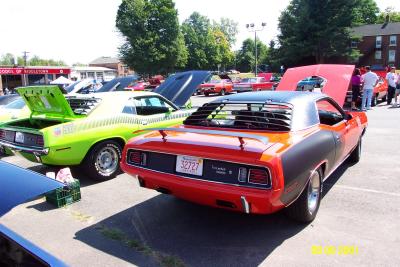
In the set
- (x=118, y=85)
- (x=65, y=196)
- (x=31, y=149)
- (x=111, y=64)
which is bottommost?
(x=65, y=196)

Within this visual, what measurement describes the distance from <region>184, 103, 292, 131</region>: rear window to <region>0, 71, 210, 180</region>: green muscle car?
1744mm

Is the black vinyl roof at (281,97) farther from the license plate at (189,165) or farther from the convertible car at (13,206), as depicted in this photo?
the convertible car at (13,206)

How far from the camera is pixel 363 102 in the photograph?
45.5 ft

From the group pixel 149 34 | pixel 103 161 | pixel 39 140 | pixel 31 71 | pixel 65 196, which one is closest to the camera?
pixel 65 196

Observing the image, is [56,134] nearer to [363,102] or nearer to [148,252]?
[148,252]

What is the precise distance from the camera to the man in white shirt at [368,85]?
13.2 meters

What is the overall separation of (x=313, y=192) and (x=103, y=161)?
3.42m

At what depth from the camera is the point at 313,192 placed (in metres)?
3.97

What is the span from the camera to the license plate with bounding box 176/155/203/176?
344cm

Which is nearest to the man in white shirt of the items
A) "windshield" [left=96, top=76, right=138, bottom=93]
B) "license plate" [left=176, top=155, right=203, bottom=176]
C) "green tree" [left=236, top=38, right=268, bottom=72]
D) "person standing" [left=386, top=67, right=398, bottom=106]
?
"person standing" [left=386, top=67, right=398, bottom=106]

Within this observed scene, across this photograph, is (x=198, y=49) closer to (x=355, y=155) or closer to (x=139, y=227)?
(x=355, y=155)

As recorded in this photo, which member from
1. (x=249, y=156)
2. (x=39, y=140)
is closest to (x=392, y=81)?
(x=249, y=156)

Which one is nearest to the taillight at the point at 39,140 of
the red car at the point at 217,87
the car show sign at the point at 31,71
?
the red car at the point at 217,87

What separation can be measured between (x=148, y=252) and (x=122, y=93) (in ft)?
12.3
